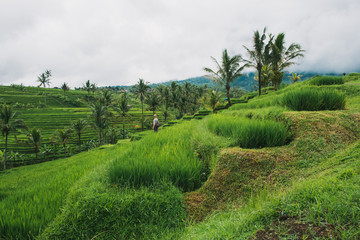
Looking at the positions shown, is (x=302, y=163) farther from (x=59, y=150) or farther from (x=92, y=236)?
(x=59, y=150)

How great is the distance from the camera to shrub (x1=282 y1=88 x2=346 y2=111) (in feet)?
13.5

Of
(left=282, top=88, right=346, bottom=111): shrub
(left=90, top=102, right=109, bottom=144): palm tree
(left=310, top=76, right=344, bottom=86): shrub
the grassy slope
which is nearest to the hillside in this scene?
(left=282, top=88, right=346, bottom=111): shrub

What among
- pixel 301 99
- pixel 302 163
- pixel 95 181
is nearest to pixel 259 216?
pixel 302 163

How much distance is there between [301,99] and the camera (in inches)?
171

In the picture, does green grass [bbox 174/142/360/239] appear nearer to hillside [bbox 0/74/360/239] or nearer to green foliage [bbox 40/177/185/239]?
hillside [bbox 0/74/360/239]

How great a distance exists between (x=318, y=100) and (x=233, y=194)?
337 centimetres

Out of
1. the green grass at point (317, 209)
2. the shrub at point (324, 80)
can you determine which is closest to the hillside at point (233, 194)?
the green grass at point (317, 209)

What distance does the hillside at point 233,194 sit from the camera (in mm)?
1358

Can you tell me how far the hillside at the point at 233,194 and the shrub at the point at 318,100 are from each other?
83 centimetres

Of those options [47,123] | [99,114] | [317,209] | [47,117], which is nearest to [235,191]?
[317,209]

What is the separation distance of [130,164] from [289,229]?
2558 mm

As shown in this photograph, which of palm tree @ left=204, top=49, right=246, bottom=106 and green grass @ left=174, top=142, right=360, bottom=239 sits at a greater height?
palm tree @ left=204, top=49, right=246, bottom=106

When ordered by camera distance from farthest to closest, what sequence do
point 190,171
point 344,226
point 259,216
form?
point 190,171 < point 259,216 < point 344,226

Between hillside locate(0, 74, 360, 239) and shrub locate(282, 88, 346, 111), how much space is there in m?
0.83
